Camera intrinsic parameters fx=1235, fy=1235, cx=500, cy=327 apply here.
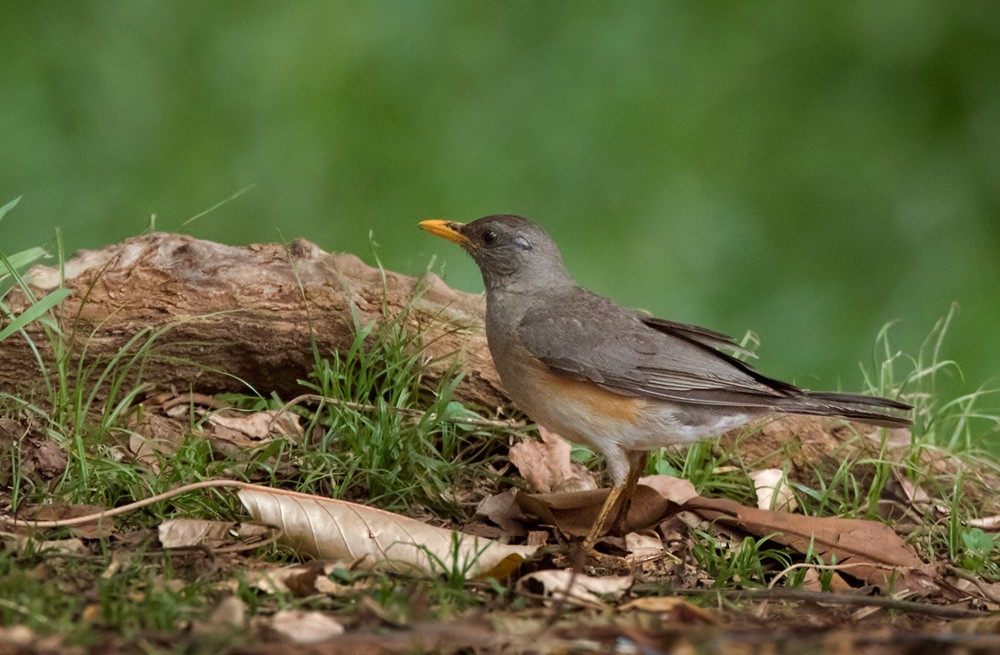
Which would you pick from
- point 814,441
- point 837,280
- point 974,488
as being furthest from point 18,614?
point 837,280

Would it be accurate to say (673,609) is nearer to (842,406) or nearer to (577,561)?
(577,561)

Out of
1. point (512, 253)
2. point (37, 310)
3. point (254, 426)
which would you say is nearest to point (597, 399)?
point (512, 253)

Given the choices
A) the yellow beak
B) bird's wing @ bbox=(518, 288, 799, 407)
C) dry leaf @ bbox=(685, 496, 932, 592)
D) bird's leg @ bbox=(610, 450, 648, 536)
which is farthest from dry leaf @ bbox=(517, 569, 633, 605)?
the yellow beak

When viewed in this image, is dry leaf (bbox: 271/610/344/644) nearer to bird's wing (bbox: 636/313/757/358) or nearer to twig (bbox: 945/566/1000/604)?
bird's wing (bbox: 636/313/757/358)

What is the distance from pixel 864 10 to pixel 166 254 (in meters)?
6.89

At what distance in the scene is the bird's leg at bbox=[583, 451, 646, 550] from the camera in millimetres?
5086

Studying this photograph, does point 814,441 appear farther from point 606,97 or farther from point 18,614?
point 606,97

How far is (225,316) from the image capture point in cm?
583

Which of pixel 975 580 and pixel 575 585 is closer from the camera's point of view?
pixel 575 585

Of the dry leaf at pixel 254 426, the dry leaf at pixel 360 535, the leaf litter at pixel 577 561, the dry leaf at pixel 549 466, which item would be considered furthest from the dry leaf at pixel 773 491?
the dry leaf at pixel 254 426

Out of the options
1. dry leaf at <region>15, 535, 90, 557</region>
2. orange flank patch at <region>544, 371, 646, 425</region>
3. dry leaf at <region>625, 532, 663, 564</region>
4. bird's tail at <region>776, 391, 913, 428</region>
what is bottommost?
dry leaf at <region>625, 532, 663, 564</region>

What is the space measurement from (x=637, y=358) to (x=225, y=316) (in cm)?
196

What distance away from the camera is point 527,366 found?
Result: 5312mm

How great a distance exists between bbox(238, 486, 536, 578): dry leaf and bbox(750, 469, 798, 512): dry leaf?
1402 mm
